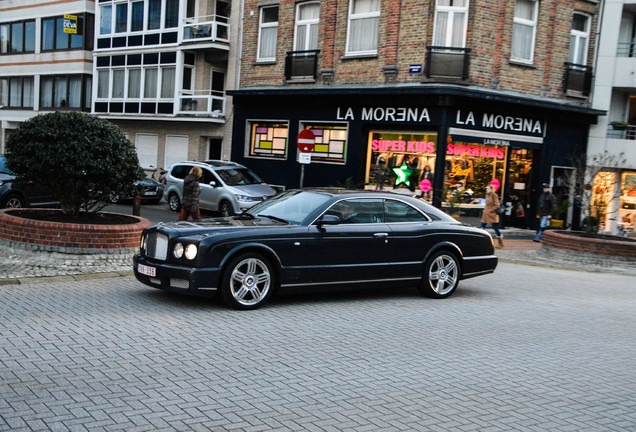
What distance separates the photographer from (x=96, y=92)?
3469 cm

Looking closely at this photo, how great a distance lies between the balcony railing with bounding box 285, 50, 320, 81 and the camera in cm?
2389

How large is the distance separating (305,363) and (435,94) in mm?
15416

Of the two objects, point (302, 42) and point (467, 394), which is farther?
point (302, 42)

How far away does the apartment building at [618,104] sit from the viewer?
23.5 meters

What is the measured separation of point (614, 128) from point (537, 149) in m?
3.31

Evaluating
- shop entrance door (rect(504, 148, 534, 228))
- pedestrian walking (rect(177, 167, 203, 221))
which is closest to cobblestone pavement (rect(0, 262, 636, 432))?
pedestrian walking (rect(177, 167, 203, 221))

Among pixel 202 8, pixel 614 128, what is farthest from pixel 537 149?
pixel 202 8

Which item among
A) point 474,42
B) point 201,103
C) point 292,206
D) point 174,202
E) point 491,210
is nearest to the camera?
point 292,206

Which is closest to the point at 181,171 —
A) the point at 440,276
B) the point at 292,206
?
the point at 292,206

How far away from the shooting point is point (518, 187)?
75.6 ft

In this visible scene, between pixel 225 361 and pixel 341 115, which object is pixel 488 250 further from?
pixel 341 115

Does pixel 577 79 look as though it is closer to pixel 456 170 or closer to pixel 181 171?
pixel 456 170

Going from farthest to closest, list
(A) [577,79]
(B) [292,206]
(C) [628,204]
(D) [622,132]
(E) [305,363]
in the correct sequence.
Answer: (C) [628,204]
(D) [622,132]
(A) [577,79]
(B) [292,206]
(E) [305,363]

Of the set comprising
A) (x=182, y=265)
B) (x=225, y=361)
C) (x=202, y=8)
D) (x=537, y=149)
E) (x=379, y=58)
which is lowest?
(x=225, y=361)
